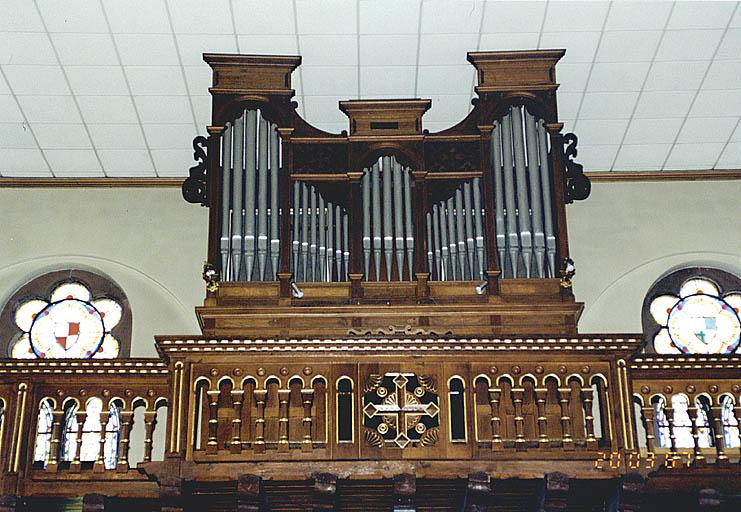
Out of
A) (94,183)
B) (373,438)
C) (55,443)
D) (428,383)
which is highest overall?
(94,183)

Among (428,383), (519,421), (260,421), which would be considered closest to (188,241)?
(260,421)

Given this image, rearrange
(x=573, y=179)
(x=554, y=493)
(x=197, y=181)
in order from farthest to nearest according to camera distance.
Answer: (x=197, y=181), (x=573, y=179), (x=554, y=493)

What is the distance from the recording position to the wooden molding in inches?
655

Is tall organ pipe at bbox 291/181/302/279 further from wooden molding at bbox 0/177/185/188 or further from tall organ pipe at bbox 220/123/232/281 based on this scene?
wooden molding at bbox 0/177/185/188

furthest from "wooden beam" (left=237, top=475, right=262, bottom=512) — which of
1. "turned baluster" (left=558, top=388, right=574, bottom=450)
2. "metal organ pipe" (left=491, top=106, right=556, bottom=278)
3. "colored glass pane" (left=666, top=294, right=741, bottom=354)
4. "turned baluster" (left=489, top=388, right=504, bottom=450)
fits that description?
"colored glass pane" (left=666, top=294, right=741, bottom=354)

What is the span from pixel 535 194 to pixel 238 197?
10.5 feet

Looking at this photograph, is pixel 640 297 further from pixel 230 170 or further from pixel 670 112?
pixel 230 170

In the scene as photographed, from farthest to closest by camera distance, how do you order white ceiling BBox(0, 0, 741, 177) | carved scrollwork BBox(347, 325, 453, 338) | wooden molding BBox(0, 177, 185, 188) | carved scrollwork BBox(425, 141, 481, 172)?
wooden molding BBox(0, 177, 185, 188), carved scrollwork BBox(425, 141, 481, 172), white ceiling BBox(0, 0, 741, 177), carved scrollwork BBox(347, 325, 453, 338)

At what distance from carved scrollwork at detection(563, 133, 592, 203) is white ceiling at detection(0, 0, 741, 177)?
909 mm

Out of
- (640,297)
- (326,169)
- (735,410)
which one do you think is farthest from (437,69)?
(735,410)

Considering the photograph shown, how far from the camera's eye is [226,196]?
14305 millimetres

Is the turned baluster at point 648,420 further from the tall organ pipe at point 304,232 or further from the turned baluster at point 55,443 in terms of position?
the turned baluster at point 55,443

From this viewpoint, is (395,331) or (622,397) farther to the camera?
(395,331)

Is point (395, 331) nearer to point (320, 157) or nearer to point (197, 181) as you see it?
point (320, 157)
